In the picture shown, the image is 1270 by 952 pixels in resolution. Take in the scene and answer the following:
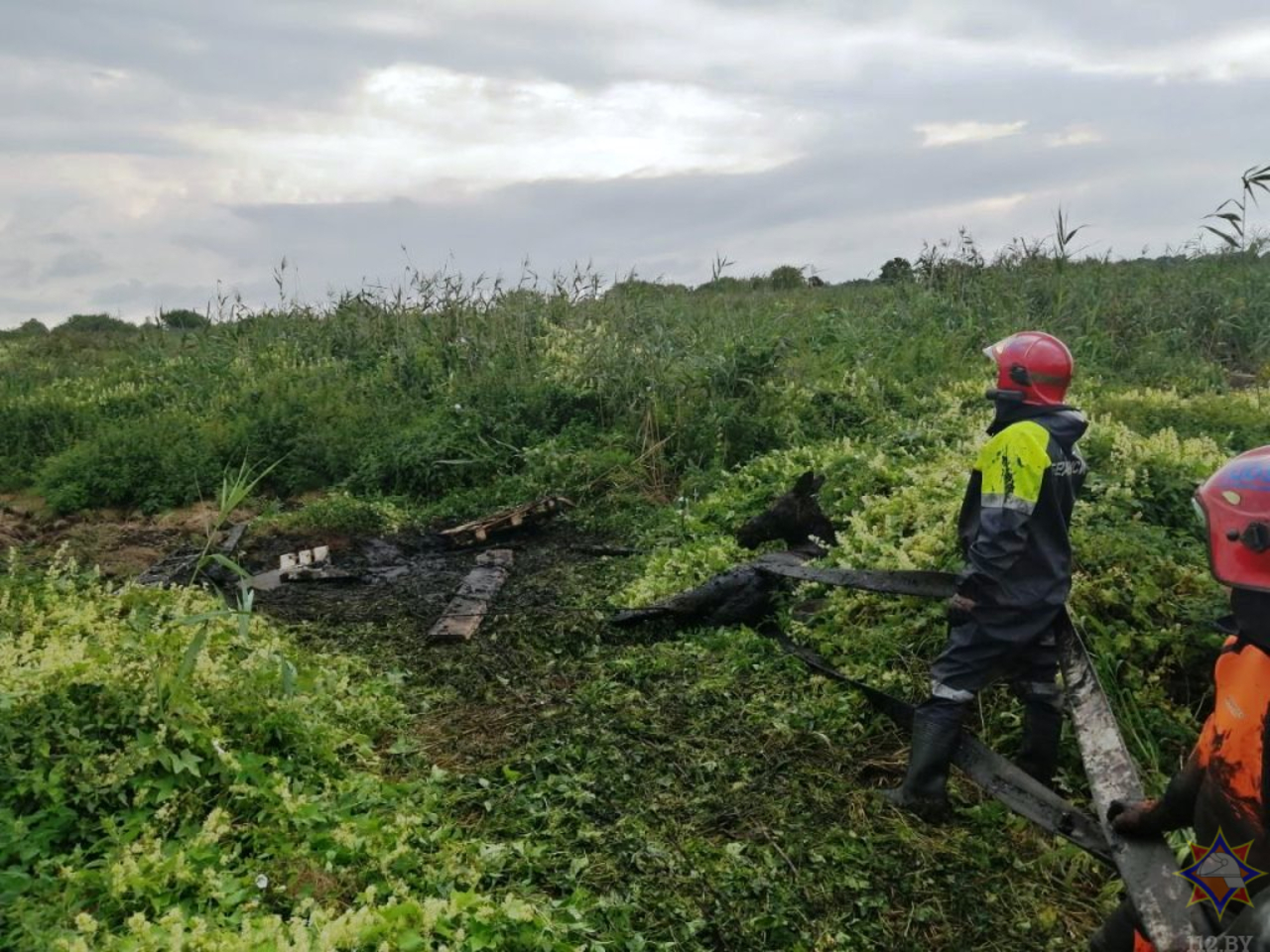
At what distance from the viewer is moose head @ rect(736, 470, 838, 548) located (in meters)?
7.00

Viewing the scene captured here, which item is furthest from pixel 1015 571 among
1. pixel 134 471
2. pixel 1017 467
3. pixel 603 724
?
pixel 134 471

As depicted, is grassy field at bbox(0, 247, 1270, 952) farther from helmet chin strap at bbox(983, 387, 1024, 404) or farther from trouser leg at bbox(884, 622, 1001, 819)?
helmet chin strap at bbox(983, 387, 1024, 404)

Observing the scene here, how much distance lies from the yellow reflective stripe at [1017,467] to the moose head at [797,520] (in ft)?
9.59

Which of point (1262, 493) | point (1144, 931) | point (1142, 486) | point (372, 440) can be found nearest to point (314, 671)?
point (1144, 931)

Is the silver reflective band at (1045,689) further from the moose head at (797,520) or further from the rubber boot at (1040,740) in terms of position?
the moose head at (797,520)

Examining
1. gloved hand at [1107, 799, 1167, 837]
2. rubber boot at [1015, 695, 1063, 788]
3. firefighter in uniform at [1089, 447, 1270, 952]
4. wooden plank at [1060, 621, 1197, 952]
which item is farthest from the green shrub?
firefighter in uniform at [1089, 447, 1270, 952]

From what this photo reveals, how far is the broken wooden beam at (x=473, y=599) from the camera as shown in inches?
262

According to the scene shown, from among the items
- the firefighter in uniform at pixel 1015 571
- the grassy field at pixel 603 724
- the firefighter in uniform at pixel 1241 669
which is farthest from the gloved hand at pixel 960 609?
the firefighter in uniform at pixel 1241 669

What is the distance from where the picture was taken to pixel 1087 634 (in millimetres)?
4738

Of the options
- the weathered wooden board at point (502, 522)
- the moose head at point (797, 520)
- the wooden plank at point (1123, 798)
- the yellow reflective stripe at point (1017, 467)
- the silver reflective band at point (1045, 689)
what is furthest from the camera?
the weathered wooden board at point (502, 522)

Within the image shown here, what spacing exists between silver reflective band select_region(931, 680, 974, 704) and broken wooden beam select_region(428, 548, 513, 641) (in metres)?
3.46

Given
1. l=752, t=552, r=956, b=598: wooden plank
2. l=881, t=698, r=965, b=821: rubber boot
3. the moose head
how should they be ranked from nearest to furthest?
l=881, t=698, r=965, b=821: rubber boot
l=752, t=552, r=956, b=598: wooden plank
the moose head

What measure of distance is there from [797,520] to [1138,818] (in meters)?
4.45

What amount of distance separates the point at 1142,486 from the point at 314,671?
4.98m
